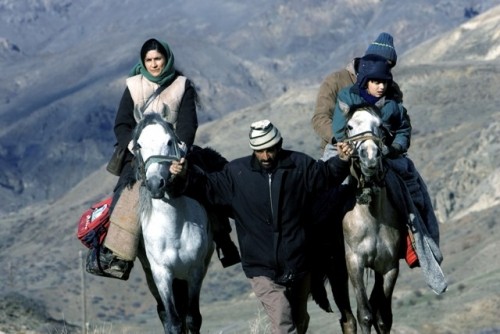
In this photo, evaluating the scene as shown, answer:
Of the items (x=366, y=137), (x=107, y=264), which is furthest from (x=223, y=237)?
(x=366, y=137)

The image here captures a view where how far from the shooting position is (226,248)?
43.0ft

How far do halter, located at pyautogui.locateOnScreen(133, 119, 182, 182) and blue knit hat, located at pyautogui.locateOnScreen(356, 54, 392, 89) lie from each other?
78.1 inches

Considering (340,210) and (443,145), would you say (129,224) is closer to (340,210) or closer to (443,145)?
(340,210)

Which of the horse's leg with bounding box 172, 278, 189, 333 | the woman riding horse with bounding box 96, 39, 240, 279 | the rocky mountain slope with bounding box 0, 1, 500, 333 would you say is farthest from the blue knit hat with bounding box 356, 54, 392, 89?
the rocky mountain slope with bounding box 0, 1, 500, 333

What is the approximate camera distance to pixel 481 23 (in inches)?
7490

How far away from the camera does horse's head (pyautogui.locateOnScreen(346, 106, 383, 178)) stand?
11016mm

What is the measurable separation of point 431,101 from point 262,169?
345 feet

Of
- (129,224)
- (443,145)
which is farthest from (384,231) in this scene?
(443,145)

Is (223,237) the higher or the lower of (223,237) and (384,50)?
the lower

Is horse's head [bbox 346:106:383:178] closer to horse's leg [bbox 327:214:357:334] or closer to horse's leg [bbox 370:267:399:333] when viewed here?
horse's leg [bbox 327:214:357:334]

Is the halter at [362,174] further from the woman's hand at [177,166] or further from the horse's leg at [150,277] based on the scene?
the horse's leg at [150,277]

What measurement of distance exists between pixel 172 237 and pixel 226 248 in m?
1.42

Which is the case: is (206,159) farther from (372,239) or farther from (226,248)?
(372,239)

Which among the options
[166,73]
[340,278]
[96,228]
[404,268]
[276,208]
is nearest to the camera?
[276,208]
